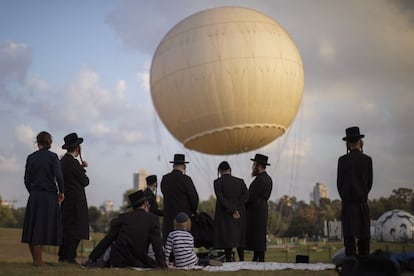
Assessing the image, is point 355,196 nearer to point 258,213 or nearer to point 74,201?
point 258,213

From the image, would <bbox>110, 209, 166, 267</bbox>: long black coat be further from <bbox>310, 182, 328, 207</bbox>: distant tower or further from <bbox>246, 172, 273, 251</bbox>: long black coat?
<bbox>310, 182, 328, 207</bbox>: distant tower

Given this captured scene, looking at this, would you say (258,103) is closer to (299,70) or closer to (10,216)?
(299,70)

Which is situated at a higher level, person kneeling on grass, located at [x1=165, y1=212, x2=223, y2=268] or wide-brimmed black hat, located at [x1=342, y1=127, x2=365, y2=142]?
wide-brimmed black hat, located at [x1=342, y1=127, x2=365, y2=142]

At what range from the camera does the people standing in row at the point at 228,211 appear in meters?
11.8

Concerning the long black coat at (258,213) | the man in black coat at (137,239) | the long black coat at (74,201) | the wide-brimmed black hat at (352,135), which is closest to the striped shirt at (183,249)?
the man in black coat at (137,239)

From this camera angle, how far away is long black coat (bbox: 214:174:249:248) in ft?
38.7

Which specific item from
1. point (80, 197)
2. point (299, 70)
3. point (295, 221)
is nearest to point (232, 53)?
point (299, 70)

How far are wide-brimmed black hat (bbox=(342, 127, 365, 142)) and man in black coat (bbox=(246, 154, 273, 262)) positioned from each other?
2590mm

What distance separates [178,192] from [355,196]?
382cm

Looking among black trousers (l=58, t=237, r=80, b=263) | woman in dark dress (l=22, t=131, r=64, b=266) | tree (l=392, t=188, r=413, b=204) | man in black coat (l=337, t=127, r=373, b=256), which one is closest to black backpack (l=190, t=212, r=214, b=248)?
black trousers (l=58, t=237, r=80, b=263)

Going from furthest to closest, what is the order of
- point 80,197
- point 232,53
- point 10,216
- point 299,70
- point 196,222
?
point 10,216 < point 299,70 < point 232,53 < point 196,222 < point 80,197

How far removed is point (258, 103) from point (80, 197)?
1656 centimetres

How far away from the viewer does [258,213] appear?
12.4m

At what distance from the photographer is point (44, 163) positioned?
9297mm
